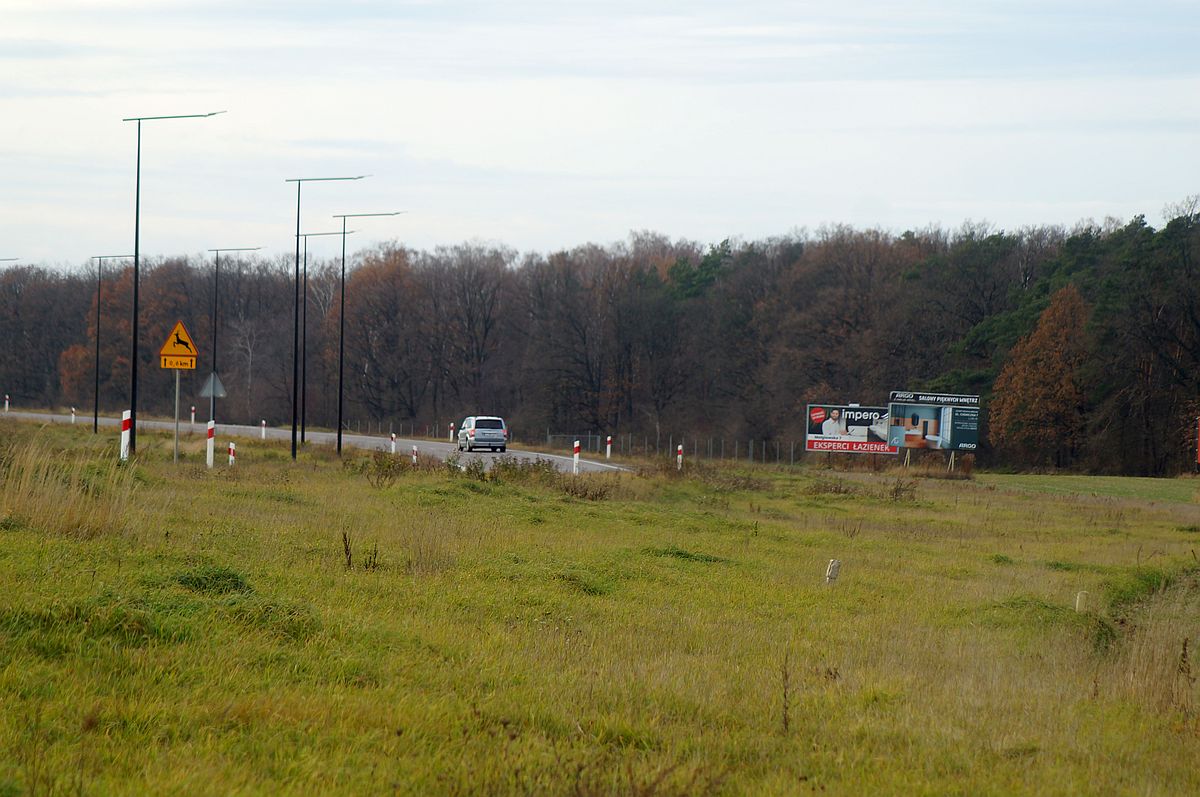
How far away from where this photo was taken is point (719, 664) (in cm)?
871

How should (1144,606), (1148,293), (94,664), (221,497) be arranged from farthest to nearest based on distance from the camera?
(1148,293) < (221,497) < (1144,606) < (94,664)

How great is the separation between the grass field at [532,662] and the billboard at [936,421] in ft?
115

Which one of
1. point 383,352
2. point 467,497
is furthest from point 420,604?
point 383,352

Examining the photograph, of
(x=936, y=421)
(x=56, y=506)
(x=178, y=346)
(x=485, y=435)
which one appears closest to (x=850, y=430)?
(x=936, y=421)

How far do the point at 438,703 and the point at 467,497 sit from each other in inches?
588

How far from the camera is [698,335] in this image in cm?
8412

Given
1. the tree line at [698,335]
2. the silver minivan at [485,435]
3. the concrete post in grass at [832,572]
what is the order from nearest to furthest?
the concrete post in grass at [832,572]
the silver minivan at [485,435]
the tree line at [698,335]

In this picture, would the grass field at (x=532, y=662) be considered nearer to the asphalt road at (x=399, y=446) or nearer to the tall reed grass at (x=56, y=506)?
the tall reed grass at (x=56, y=506)

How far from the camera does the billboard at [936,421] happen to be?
5222cm

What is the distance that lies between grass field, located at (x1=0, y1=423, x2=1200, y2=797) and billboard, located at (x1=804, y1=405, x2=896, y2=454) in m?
33.3

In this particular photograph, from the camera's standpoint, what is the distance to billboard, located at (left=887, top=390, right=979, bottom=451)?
Answer: 52.2m

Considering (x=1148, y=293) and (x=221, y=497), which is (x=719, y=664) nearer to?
(x=221, y=497)

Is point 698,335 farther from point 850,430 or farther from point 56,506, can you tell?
point 56,506

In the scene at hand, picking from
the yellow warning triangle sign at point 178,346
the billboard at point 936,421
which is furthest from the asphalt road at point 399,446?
the billboard at point 936,421
